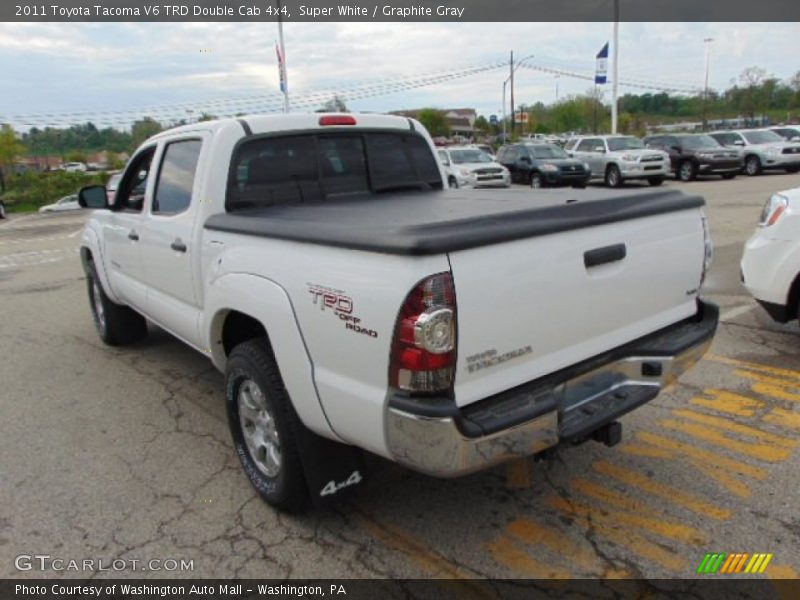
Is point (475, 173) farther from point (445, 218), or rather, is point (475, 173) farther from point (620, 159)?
point (445, 218)

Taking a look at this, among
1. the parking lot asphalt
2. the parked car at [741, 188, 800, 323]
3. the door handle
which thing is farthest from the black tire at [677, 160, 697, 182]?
the door handle

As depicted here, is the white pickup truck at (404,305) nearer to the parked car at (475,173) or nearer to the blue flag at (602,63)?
the parked car at (475,173)

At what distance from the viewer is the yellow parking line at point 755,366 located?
458 centimetres

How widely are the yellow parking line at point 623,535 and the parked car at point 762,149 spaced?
80.6 feet

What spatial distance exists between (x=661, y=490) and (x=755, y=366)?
217cm

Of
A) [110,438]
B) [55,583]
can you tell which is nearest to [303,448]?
[55,583]

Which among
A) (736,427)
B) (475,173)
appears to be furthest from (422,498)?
(475,173)

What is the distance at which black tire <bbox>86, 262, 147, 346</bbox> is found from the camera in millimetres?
5879

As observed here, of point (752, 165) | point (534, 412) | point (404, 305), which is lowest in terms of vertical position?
point (752, 165)

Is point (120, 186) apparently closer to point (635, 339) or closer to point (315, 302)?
point (315, 302)

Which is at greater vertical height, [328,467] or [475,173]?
[475,173]

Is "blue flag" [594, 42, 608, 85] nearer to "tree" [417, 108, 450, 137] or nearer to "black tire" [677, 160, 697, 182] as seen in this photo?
"black tire" [677, 160, 697, 182]

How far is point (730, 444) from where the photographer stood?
3598 millimetres

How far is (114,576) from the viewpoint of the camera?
274 cm
